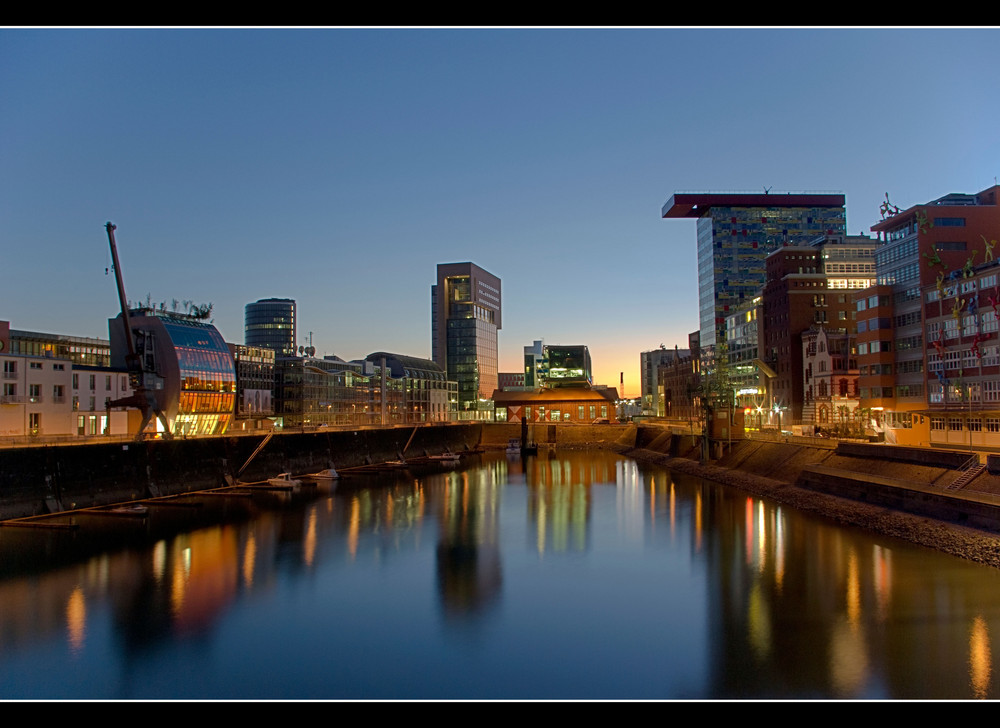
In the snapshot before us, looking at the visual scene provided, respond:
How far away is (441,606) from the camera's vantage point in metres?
30.8

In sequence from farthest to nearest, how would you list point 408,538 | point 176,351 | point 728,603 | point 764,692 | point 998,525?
point 176,351
point 408,538
point 998,525
point 728,603
point 764,692

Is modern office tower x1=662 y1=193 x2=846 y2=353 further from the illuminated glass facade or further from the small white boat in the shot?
the small white boat


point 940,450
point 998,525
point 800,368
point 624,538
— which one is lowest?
point 624,538

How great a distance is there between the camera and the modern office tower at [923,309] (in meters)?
56.8

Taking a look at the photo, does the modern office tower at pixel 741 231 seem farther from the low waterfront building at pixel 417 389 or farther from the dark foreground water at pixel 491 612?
the dark foreground water at pixel 491 612

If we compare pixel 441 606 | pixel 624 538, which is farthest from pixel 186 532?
pixel 624 538

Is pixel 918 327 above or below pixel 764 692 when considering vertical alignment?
above

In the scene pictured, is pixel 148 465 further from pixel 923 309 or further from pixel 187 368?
pixel 923 309

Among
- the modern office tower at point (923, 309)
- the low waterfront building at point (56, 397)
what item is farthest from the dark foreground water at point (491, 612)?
the modern office tower at point (923, 309)

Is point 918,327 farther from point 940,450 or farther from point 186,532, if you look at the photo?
point 186,532

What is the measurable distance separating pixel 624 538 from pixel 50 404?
5202 cm

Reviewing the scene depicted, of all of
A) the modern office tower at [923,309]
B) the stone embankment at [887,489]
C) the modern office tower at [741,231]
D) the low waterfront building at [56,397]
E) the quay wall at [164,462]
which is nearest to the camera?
the stone embankment at [887,489]

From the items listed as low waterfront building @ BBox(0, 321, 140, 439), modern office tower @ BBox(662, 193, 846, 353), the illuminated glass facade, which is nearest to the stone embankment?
low waterfront building @ BBox(0, 321, 140, 439)

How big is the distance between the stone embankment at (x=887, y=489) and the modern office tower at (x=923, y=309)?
6.29 metres
